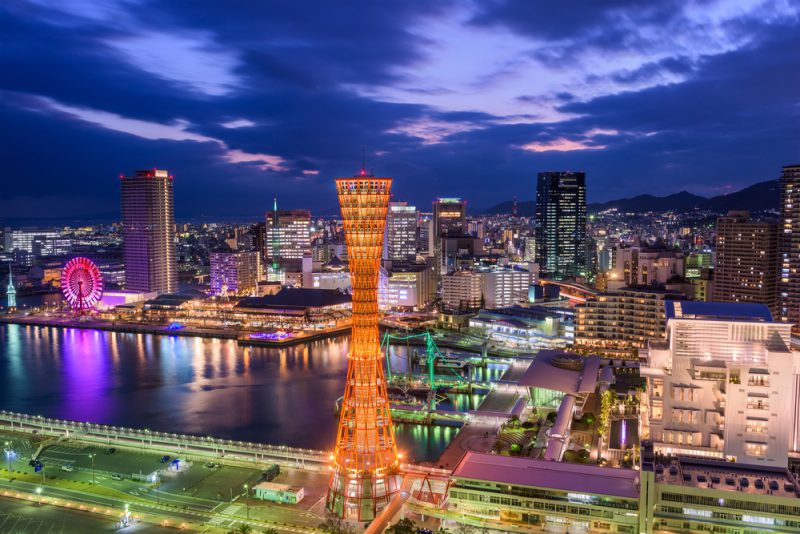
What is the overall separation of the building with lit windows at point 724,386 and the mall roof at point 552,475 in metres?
2.76

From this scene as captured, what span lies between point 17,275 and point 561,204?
4557 cm

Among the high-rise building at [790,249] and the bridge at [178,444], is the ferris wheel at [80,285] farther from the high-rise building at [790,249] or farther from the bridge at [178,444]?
the high-rise building at [790,249]

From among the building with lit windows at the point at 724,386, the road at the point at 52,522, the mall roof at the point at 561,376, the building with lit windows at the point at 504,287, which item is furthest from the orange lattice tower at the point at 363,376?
the building with lit windows at the point at 504,287

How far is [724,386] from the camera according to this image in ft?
45.9

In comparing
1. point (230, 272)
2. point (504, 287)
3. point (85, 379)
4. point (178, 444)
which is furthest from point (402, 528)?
point (230, 272)

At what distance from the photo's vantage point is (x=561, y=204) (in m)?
60.0

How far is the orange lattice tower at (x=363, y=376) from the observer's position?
39.4 ft

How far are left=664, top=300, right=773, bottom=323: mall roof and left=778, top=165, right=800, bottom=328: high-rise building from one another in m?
13.6

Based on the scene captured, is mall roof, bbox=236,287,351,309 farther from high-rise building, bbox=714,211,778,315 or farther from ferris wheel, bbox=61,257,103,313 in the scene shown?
high-rise building, bbox=714,211,778,315

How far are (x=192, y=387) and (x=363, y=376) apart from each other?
1197cm

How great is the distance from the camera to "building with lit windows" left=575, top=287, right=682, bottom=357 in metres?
24.9

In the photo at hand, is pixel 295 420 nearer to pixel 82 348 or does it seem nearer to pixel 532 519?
pixel 532 519

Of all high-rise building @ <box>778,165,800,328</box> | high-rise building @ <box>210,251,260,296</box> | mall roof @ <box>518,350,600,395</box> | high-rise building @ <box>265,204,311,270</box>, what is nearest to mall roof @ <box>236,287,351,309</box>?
high-rise building @ <box>210,251,260,296</box>

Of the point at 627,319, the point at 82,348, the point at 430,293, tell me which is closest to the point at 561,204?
the point at 430,293
